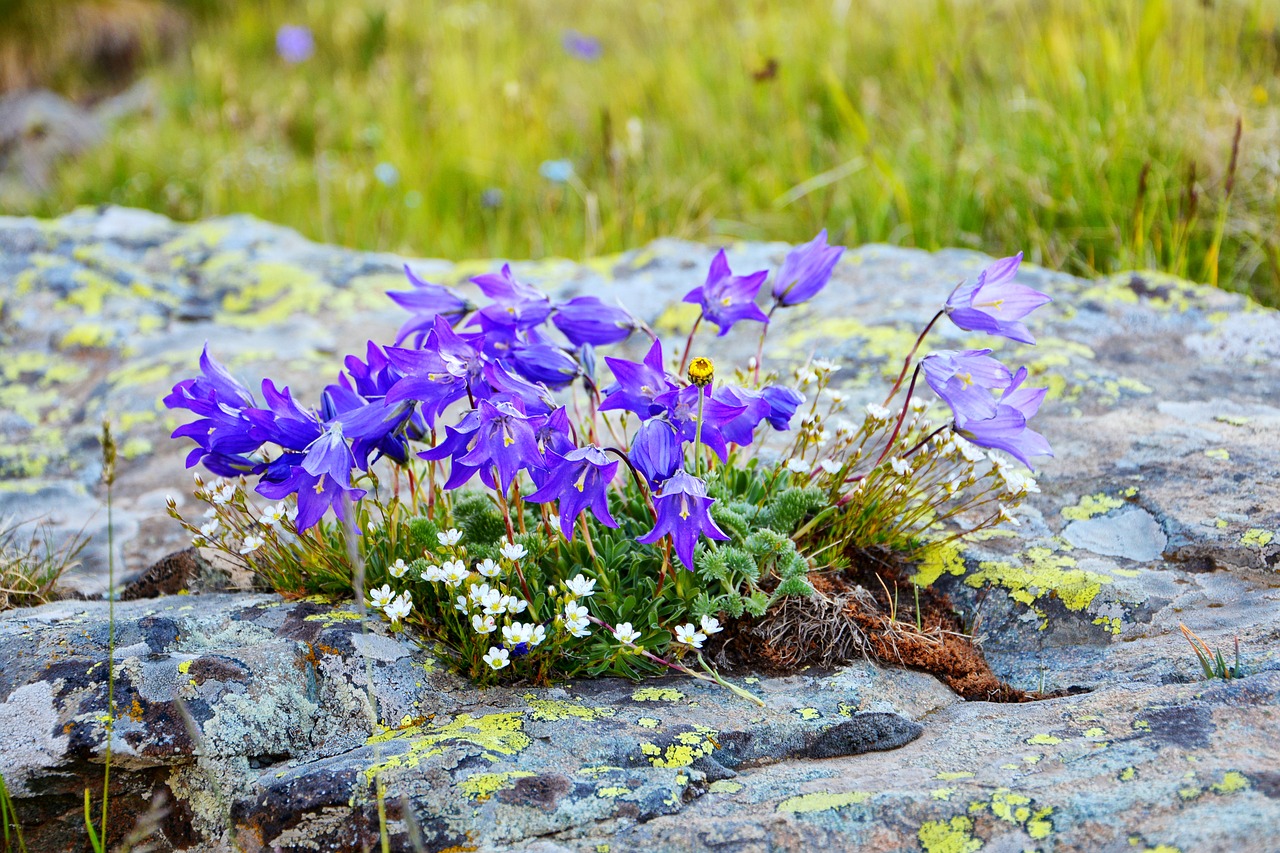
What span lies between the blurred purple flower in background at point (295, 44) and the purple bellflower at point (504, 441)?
815cm

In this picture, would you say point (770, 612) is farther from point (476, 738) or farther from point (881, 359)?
point (881, 359)

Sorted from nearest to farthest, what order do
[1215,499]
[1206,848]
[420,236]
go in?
[1206,848], [1215,499], [420,236]

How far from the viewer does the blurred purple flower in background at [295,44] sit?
9094 millimetres

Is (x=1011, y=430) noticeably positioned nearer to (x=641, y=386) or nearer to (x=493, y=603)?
(x=641, y=386)

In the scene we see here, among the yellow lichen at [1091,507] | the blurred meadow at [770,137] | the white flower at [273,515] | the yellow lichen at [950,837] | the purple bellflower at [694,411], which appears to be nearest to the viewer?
the yellow lichen at [950,837]

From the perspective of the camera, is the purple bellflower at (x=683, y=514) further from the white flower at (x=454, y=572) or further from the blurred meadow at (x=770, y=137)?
the blurred meadow at (x=770, y=137)

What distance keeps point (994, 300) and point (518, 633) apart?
56.7 inches

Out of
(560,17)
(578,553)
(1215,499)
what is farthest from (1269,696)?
(560,17)

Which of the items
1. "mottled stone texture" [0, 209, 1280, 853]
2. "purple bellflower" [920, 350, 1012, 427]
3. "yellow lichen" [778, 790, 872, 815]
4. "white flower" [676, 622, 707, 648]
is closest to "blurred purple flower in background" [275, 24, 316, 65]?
"mottled stone texture" [0, 209, 1280, 853]

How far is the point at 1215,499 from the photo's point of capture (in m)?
2.79

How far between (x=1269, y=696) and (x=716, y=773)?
1094 mm

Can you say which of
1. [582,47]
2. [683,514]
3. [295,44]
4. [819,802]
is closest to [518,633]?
[683,514]

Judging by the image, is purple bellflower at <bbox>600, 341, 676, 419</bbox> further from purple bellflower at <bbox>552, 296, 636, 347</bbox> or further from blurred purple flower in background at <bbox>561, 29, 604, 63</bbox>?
blurred purple flower in background at <bbox>561, 29, 604, 63</bbox>

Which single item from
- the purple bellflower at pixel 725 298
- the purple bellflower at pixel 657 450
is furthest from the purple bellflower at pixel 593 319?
the purple bellflower at pixel 657 450
